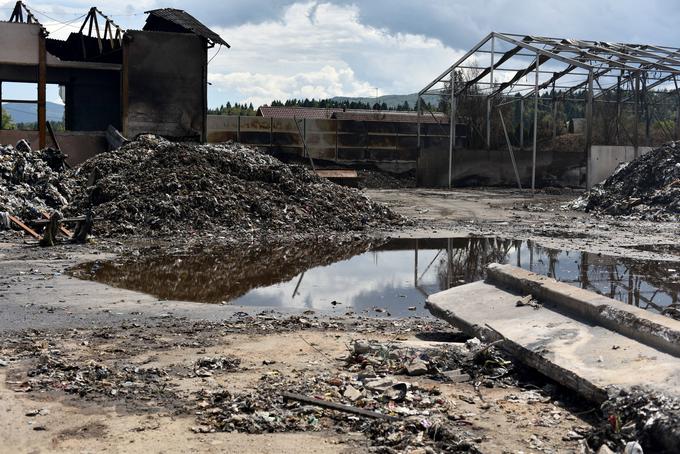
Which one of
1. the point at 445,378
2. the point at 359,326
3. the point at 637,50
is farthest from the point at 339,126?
the point at 445,378

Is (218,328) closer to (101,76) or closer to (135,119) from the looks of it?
(135,119)

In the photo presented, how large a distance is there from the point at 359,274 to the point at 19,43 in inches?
710

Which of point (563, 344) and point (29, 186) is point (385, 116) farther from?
point (563, 344)

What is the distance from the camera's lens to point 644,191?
68.1 ft

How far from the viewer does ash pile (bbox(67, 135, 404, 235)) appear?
1509 cm

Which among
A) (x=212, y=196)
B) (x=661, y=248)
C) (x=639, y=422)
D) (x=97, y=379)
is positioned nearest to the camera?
(x=639, y=422)

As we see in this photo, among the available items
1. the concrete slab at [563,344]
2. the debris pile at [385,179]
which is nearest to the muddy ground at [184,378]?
the concrete slab at [563,344]

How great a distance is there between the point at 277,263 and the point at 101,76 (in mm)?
18514

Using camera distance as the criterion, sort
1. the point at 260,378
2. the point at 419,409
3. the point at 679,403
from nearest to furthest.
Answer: the point at 679,403 < the point at 419,409 < the point at 260,378

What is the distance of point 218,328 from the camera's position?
728cm

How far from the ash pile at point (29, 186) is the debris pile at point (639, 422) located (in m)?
12.9

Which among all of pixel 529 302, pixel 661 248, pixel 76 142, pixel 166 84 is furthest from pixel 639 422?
pixel 166 84

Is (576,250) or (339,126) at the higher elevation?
(339,126)

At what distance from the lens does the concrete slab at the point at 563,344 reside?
4730 millimetres
